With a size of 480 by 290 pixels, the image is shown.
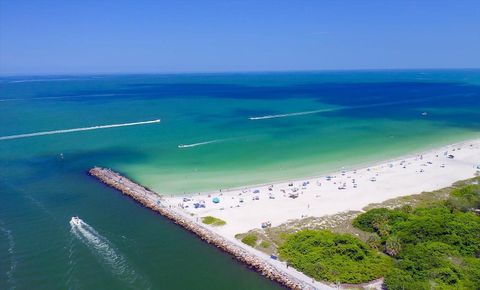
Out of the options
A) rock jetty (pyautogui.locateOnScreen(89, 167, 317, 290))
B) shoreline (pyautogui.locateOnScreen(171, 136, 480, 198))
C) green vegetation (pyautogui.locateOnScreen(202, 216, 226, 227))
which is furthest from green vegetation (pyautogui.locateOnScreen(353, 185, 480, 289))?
shoreline (pyautogui.locateOnScreen(171, 136, 480, 198))

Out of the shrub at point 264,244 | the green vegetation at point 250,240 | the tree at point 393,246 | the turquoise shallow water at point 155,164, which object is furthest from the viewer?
the green vegetation at point 250,240

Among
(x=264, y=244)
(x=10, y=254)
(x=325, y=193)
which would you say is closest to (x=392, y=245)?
(x=264, y=244)

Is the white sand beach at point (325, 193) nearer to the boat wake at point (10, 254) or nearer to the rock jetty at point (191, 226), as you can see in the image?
the rock jetty at point (191, 226)

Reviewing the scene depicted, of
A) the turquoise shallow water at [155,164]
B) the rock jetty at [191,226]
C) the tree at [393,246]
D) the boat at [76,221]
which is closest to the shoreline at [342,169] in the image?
the turquoise shallow water at [155,164]

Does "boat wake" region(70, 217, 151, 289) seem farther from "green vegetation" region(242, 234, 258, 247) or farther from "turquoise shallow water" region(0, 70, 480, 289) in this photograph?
"green vegetation" region(242, 234, 258, 247)

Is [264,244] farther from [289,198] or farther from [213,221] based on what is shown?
[289,198]

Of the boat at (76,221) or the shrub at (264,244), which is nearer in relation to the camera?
the shrub at (264,244)
